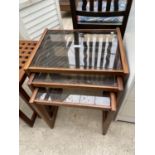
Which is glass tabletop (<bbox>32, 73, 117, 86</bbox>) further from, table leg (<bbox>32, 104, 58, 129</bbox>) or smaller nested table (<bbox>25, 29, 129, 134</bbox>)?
table leg (<bbox>32, 104, 58, 129</bbox>)

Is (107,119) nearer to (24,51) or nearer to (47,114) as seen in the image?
(47,114)

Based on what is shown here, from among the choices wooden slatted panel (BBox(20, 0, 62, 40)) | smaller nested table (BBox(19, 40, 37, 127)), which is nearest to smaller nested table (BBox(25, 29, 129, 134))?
smaller nested table (BBox(19, 40, 37, 127))

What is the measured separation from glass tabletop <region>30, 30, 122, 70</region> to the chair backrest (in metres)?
0.17

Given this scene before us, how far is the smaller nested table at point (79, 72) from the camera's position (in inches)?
31.8

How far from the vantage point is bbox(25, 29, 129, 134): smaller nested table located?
81 cm

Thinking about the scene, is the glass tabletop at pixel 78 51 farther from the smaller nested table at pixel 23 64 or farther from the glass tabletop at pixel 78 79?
the smaller nested table at pixel 23 64

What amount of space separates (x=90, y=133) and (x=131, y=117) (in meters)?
0.35

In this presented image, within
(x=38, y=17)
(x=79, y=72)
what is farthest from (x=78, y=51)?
(x=38, y=17)

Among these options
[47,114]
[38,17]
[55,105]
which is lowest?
[47,114]

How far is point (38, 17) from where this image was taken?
1.68 meters

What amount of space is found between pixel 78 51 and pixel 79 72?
0.71 ft

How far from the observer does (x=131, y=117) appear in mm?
1156
